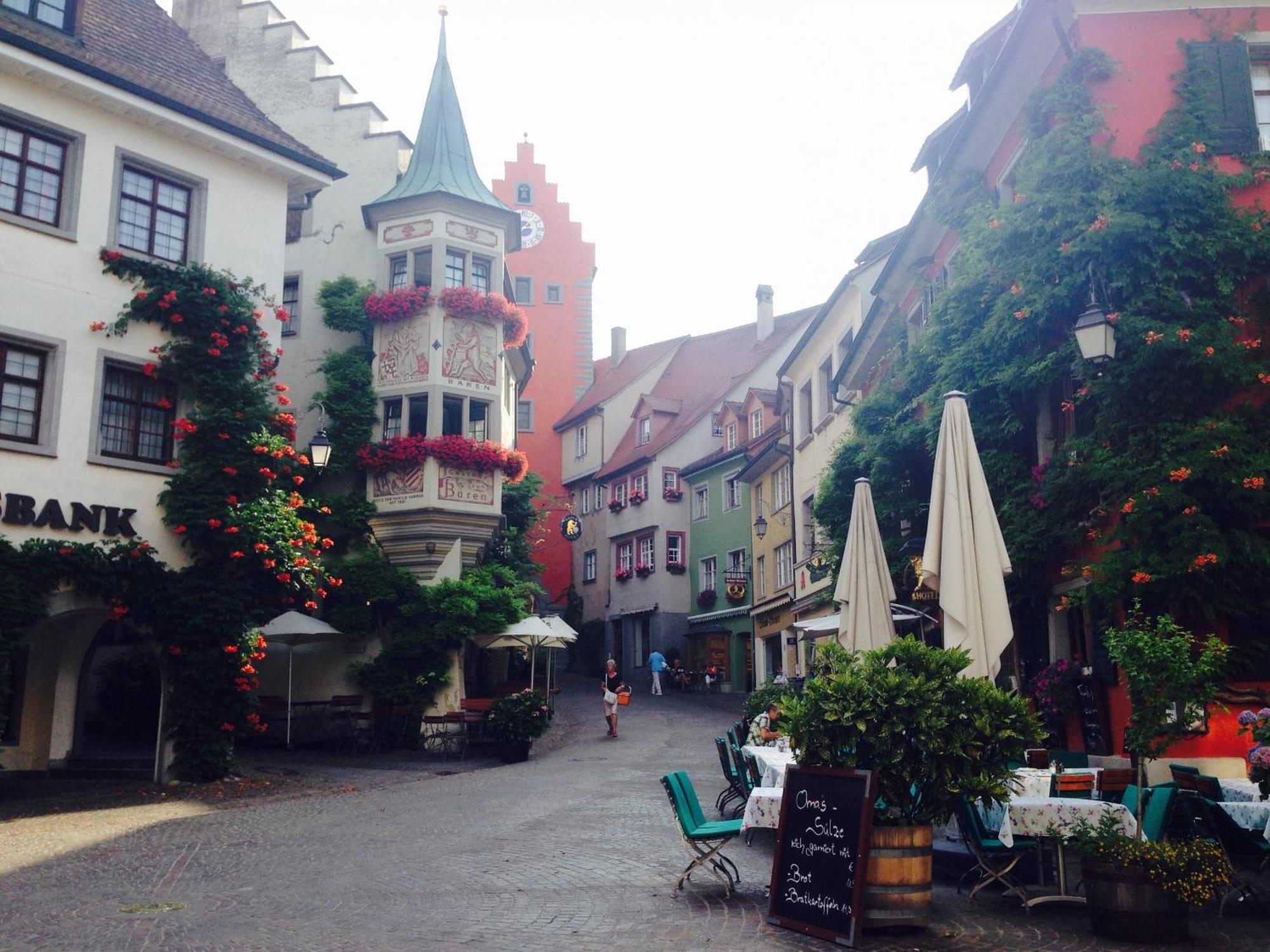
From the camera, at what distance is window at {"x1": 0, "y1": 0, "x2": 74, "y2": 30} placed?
59.9 feet

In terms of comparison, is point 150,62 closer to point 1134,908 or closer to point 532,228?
point 1134,908

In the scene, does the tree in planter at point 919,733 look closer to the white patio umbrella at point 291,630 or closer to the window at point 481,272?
the white patio umbrella at point 291,630

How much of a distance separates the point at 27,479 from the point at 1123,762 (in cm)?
1482

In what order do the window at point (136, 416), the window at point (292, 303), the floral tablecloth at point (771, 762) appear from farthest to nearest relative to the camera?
1. the window at point (292, 303)
2. the window at point (136, 416)
3. the floral tablecloth at point (771, 762)

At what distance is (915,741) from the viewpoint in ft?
27.0

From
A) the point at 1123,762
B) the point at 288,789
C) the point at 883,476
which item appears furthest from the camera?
the point at 883,476

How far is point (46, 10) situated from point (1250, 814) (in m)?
19.4

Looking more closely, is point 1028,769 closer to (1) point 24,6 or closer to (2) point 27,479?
(2) point 27,479

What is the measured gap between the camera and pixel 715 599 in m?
45.7

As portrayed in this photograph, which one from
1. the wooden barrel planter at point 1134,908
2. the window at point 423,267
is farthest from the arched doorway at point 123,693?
the wooden barrel planter at point 1134,908

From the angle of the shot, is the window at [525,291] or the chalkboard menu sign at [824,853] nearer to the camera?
the chalkboard menu sign at [824,853]

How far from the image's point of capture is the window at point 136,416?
1788cm

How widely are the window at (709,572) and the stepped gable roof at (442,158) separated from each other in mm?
20884

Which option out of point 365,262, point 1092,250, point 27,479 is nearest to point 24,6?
point 27,479
